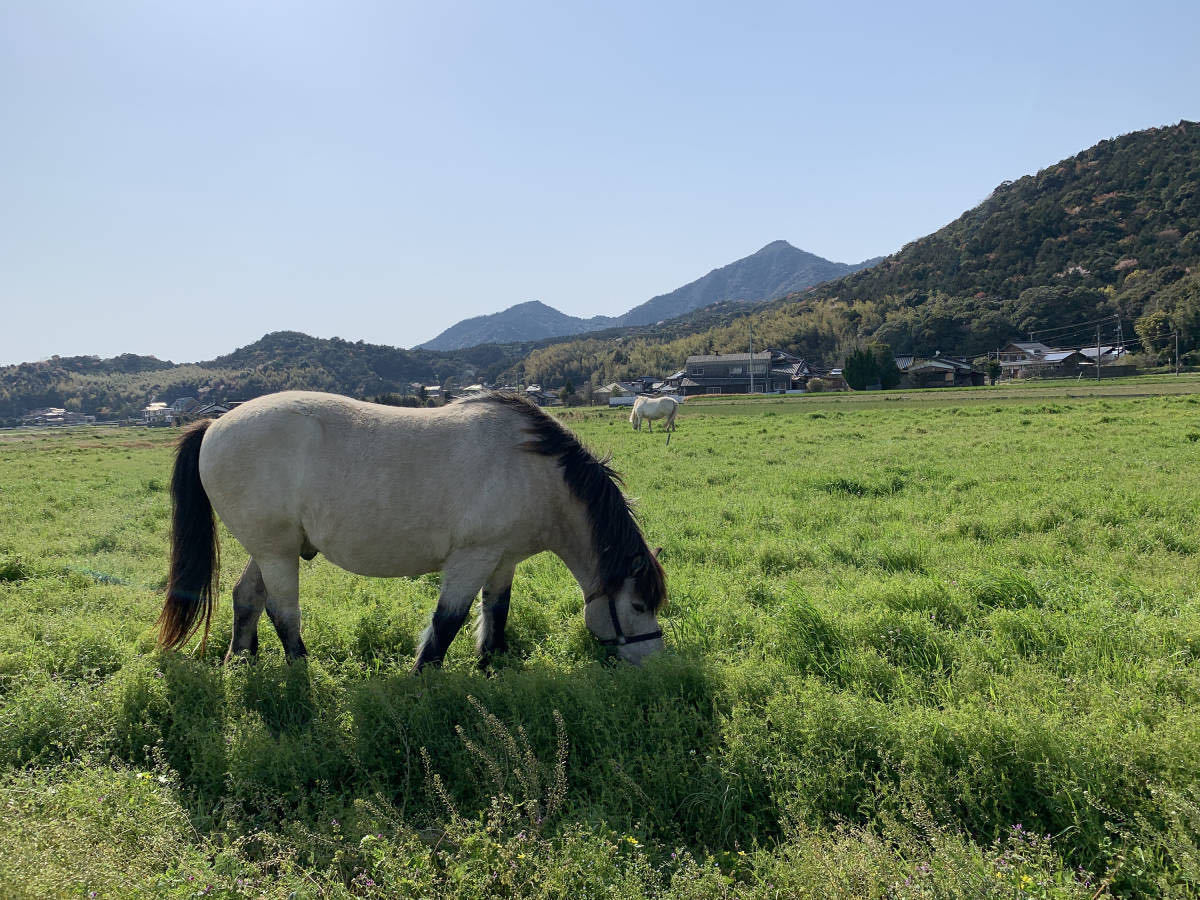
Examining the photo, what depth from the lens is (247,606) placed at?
4.63 meters

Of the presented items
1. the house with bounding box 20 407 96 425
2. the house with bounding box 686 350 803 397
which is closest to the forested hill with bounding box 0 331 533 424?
the house with bounding box 20 407 96 425

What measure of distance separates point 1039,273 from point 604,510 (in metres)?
107

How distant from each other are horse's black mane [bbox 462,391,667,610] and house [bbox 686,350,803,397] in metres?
77.9

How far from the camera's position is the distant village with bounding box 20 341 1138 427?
209ft

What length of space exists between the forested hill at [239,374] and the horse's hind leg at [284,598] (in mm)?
54848

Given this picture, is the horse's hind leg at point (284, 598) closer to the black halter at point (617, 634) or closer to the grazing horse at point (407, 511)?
the grazing horse at point (407, 511)

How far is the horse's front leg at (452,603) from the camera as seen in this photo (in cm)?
417

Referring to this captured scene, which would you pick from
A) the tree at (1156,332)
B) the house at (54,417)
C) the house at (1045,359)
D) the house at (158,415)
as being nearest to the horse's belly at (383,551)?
the house at (1045,359)

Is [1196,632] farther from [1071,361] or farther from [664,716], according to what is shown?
[1071,361]

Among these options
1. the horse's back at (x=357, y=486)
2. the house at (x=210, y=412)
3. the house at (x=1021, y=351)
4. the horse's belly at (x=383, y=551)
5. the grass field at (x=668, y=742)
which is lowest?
the grass field at (x=668, y=742)

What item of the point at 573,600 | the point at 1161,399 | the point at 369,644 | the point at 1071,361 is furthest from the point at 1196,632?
the point at 1071,361

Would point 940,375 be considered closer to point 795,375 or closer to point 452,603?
point 795,375

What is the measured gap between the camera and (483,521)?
418 centimetres

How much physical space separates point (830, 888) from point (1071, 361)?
8693 cm
